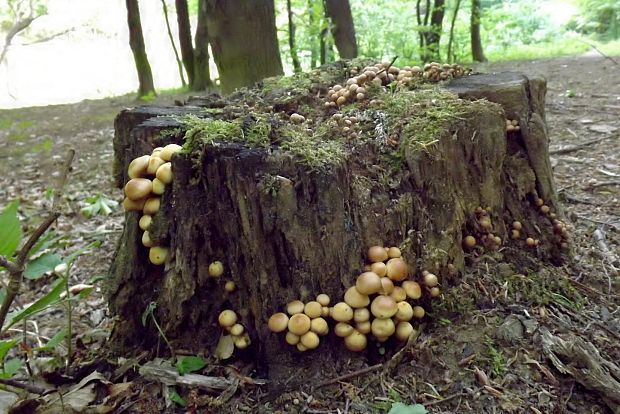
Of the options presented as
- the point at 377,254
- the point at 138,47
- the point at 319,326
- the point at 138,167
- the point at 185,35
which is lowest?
the point at 319,326

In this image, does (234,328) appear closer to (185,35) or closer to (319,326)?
(319,326)

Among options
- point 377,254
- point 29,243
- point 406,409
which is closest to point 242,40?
point 377,254

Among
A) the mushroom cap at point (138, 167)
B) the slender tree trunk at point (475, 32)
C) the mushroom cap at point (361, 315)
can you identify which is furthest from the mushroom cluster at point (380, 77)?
the slender tree trunk at point (475, 32)

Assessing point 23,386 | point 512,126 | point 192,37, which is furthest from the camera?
point 192,37

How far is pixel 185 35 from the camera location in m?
12.5

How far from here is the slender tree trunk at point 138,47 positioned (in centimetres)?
1094

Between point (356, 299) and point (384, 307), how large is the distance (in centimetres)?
15

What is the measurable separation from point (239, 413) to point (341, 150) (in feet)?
4.82

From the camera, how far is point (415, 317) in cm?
255

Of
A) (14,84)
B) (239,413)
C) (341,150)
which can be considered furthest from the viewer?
(14,84)

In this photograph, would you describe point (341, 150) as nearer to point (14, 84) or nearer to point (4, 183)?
point (4, 183)

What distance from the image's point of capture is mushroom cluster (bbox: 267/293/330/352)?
2346mm

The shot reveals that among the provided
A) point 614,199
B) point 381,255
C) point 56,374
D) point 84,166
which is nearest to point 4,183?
point 84,166

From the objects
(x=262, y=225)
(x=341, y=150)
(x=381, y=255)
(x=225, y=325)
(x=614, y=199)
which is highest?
(x=341, y=150)
